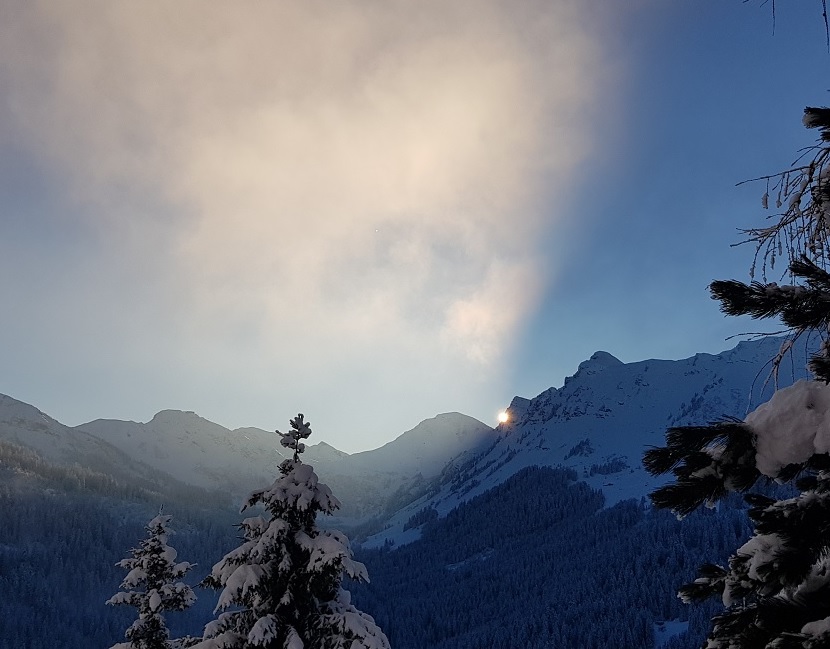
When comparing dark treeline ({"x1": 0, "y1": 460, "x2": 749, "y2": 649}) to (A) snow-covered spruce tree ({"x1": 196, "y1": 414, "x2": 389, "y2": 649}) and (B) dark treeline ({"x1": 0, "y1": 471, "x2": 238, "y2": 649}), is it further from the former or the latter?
(A) snow-covered spruce tree ({"x1": 196, "y1": 414, "x2": 389, "y2": 649})

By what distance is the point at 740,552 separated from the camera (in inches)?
108

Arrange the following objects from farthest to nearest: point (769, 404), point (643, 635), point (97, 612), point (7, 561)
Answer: point (7, 561), point (97, 612), point (643, 635), point (769, 404)

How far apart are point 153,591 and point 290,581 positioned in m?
8.52

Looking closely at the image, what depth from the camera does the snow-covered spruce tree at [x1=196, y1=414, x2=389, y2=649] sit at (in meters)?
10.0

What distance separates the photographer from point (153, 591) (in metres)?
16.5

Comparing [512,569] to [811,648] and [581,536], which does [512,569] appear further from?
[811,648]

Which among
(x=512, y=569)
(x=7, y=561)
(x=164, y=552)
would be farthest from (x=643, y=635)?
(x=7, y=561)

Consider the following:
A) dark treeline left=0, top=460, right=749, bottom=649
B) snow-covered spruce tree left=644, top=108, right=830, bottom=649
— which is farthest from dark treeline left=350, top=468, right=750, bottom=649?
snow-covered spruce tree left=644, top=108, right=830, bottom=649

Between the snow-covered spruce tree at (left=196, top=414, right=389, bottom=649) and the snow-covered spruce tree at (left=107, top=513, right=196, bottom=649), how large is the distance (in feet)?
21.9

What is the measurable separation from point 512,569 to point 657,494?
18489 centimetres

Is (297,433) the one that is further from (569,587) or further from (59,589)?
(59,589)

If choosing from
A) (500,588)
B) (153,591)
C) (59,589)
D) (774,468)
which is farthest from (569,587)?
(774,468)

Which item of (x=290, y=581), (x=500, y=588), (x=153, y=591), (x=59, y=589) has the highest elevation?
(x=290, y=581)

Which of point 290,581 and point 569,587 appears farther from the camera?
point 569,587
